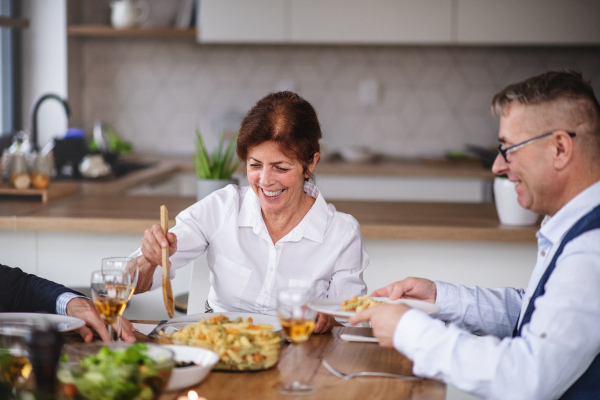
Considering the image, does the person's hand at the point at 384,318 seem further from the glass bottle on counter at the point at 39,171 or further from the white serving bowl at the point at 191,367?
the glass bottle on counter at the point at 39,171

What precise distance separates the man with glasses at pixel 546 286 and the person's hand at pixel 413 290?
2.0 inches

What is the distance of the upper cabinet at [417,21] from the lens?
4535mm

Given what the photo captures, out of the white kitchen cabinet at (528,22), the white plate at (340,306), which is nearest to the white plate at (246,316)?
the white plate at (340,306)

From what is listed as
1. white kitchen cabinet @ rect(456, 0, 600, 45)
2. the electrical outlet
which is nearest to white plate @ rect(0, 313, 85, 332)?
white kitchen cabinet @ rect(456, 0, 600, 45)

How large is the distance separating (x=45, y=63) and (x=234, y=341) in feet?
13.1

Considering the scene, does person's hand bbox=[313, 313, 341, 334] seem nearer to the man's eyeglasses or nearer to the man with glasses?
the man with glasses

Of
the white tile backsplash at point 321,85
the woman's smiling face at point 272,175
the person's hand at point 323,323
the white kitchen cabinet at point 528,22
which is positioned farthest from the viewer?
the white tile backsplash at point 321,85

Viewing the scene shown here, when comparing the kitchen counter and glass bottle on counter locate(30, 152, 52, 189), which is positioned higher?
glass bottle on counter locate(30, 152, 52, 189)

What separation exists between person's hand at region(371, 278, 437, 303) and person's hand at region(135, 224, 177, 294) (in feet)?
1.70

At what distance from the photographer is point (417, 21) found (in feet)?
15.0

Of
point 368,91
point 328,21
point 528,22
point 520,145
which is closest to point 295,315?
point 520,145

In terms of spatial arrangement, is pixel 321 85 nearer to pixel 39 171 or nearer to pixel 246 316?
pixel 39 171

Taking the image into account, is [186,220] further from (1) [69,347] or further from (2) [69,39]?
(2) [69,39]

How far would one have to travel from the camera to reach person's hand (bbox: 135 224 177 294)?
1.81m
